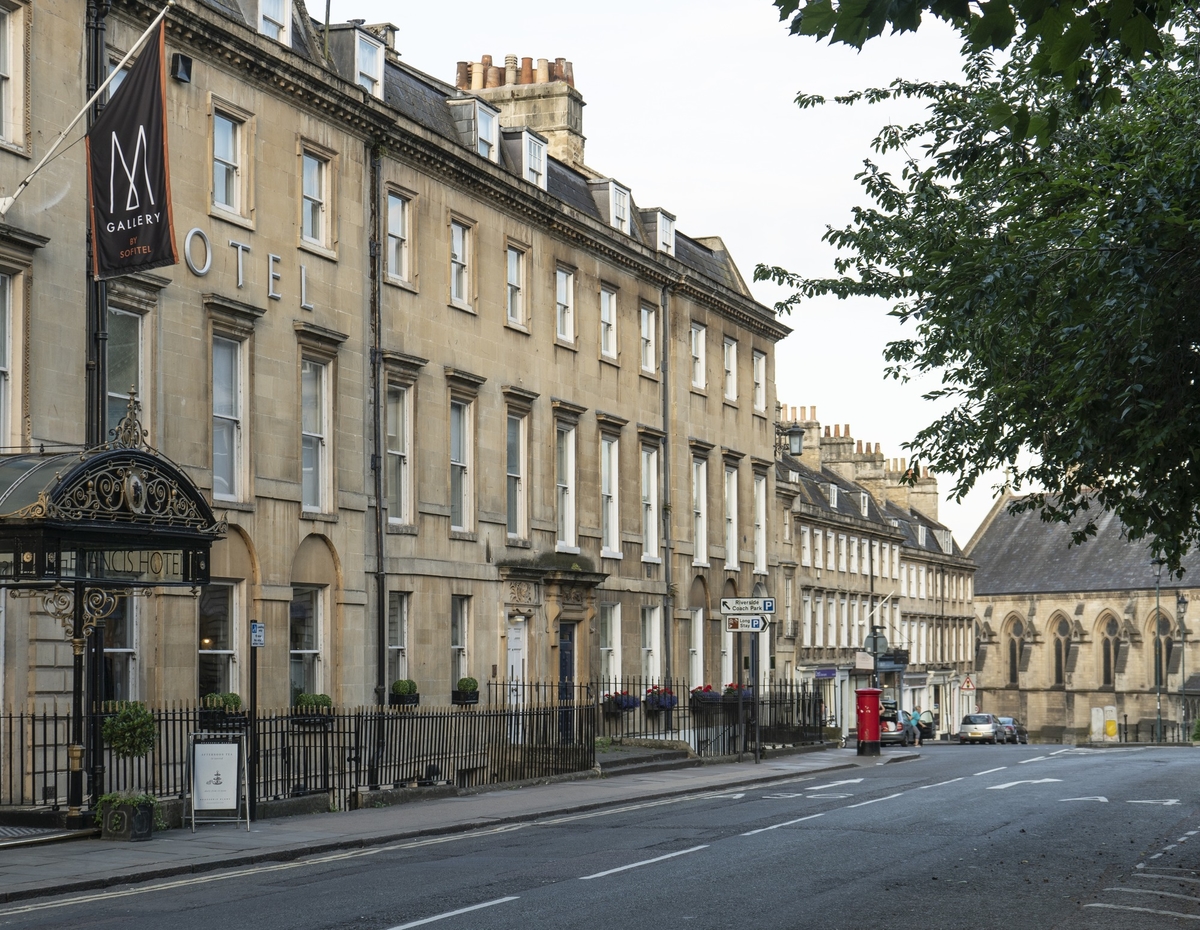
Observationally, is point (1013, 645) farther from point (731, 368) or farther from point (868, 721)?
point (868, 721)

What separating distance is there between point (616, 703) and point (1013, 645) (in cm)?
7775

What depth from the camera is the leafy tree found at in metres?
14.4

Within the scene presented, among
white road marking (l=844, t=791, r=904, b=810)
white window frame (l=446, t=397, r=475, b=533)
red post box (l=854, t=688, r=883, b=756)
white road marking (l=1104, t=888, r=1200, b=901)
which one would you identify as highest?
white window frame (l=446, t=397, r=475, b=533)

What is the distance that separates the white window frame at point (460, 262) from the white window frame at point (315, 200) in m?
4.01

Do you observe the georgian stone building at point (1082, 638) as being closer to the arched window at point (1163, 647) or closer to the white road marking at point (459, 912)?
the arched window at point (1163, 647)

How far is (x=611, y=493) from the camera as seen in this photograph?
1469 inches

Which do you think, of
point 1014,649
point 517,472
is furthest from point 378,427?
point 1014,649

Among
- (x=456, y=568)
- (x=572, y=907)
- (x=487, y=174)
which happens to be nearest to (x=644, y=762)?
(x=456, y=568)

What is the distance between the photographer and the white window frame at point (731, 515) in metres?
44.1

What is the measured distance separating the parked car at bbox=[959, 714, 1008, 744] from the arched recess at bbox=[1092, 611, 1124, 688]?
37.9 meters

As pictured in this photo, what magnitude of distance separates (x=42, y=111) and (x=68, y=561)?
19.2ft

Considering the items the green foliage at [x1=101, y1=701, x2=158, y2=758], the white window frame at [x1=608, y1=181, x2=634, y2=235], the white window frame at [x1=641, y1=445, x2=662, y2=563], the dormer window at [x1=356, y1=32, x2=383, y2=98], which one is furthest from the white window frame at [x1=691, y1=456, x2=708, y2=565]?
the green foliage at [x1=101, y1=701, x2=158, y2=758]

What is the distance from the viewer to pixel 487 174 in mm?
31344

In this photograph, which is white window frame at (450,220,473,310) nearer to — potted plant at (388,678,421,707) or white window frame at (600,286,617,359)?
white window frame at (600,286,617,359)
